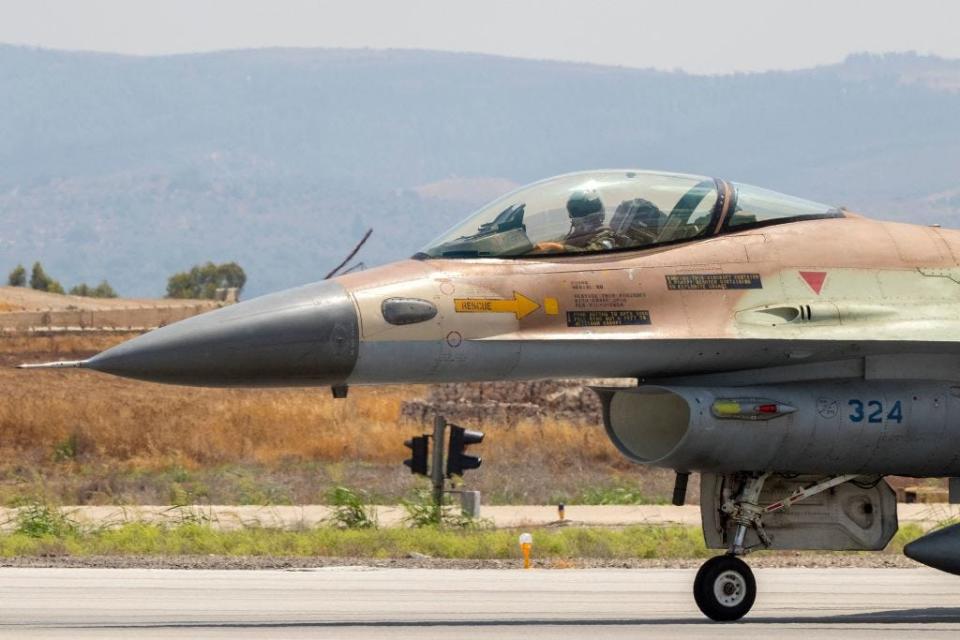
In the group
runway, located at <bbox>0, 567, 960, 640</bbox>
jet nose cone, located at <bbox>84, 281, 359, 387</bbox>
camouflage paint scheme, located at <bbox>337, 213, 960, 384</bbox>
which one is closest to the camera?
jet nose cone, located at <bbox>84, 281, 359, 387</bbox>

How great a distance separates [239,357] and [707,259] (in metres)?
3.51

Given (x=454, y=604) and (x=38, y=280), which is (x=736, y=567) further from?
(x=38, y=280)

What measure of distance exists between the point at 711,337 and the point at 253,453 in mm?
22374

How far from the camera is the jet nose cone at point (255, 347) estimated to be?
11531 mm

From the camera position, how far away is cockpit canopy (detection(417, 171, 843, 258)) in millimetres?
12609

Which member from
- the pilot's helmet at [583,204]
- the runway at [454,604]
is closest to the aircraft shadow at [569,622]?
the runway at [454,604]

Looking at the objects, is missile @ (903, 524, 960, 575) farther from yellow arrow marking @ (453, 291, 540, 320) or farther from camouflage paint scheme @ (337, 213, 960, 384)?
yellow arrow marking @ (453, 291, 540, 320)

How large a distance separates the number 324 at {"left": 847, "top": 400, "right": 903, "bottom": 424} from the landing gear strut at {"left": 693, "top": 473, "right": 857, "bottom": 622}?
0.47 meters

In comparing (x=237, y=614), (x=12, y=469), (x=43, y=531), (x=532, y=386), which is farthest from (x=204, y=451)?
(x=237, y=614)

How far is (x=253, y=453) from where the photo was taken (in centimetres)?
3391

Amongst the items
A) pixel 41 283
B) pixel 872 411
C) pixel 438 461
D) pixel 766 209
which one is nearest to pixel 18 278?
pixel 41 283

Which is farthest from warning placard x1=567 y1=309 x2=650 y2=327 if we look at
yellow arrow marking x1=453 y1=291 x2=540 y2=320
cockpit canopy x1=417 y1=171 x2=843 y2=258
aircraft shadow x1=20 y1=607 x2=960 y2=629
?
aircraft shadow x1=20 y1=607 x2=960 y2=629

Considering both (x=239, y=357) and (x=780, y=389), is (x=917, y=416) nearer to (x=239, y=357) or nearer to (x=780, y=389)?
(x=780, y=389)

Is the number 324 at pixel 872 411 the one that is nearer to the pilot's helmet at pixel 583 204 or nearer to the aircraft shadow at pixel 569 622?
the aircraft shadow at pixel 569 622
